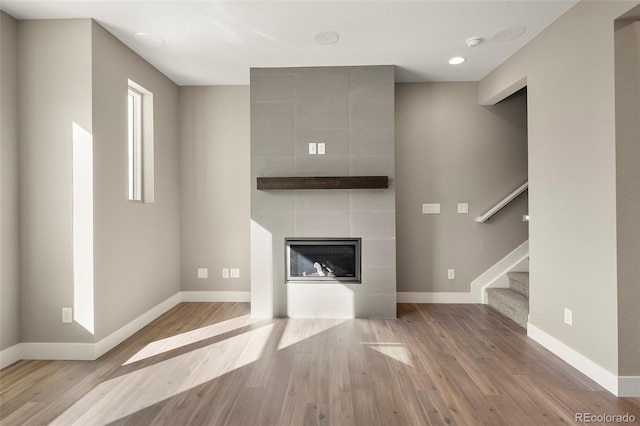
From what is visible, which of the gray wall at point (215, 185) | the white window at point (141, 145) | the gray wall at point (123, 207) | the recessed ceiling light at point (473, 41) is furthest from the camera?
the gray wall at point (215, 185)

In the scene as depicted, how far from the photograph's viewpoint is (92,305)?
2.64m

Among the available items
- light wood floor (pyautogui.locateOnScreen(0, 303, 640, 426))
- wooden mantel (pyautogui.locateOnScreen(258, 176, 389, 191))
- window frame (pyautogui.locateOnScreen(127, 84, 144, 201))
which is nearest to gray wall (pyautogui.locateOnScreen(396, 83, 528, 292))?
wooden mantel (pyautogui.locateOnScreen(258, 176, 389, 191))

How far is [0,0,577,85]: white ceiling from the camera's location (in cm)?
248

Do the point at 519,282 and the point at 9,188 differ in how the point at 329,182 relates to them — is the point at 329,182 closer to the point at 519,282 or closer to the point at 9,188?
the point at 519,282

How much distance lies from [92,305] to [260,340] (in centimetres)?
137

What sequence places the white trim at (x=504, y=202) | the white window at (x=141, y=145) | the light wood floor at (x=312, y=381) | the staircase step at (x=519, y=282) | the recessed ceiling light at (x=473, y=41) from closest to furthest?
the light wood floor at (x=312, y=381) → the recessed ceiling light at (x=473, y=41) → the white window at (x=141, y=145) → the staircase step at (x=519, y=282) → the white trim at (x=504, y=202)

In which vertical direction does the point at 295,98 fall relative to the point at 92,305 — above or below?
above

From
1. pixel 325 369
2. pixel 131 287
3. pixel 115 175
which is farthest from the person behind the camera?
pixel 131 287

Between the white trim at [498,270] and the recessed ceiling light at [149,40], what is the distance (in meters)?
4.23

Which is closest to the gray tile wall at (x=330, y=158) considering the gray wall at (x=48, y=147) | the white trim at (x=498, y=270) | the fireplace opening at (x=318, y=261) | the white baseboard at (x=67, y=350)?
the fireplace opening at (x=318, y=261)

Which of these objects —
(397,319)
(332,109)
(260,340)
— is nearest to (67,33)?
(332,109)

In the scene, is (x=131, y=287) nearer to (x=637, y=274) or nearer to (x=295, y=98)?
(x=295, y=98)

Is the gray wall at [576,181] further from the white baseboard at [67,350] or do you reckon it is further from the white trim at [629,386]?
the white baseboard at [67,350]

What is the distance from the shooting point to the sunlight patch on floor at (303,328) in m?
2.99
